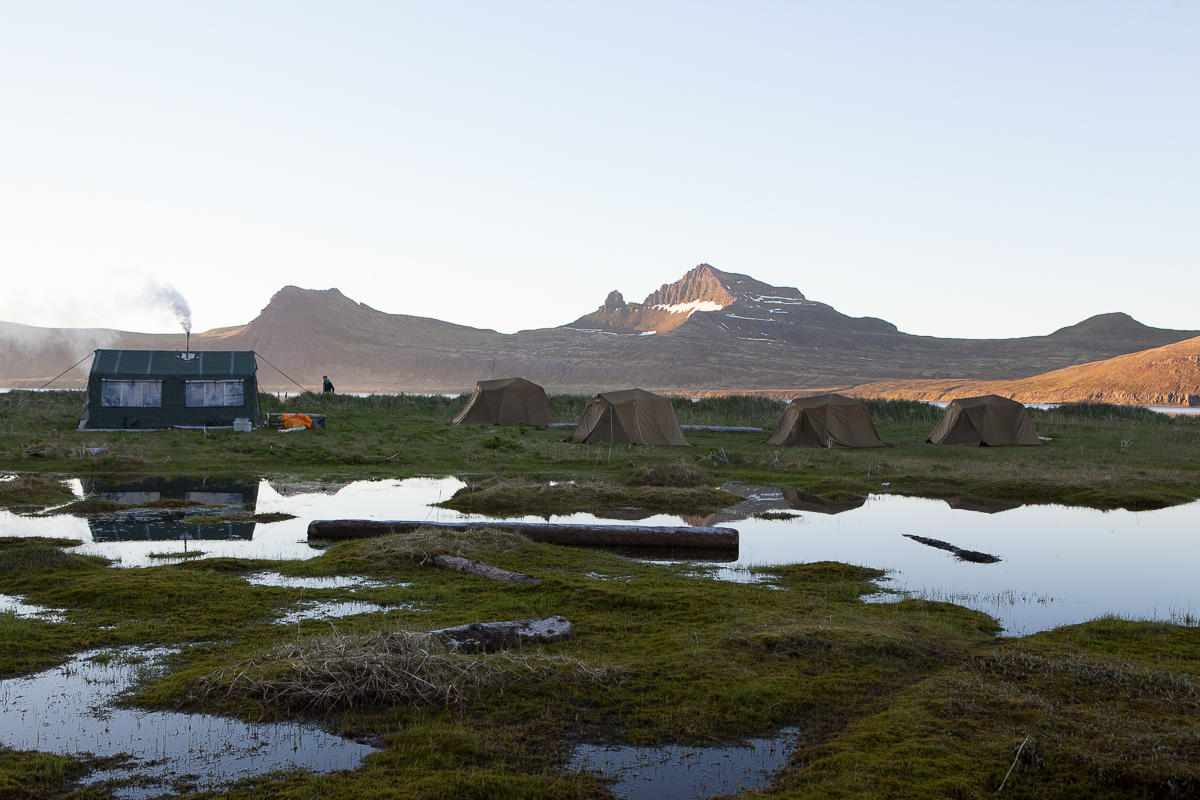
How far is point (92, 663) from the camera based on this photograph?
647 cm

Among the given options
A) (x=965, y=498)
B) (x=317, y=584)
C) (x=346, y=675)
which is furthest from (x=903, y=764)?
(x=965, y=498)

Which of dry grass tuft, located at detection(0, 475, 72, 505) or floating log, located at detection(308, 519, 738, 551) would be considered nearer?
floating log, located at detection(308, 519, 738, 551)

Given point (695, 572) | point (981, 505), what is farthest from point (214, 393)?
point (981, 505)

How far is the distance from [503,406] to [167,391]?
39.3 ft

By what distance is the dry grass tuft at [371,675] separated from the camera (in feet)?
18.6

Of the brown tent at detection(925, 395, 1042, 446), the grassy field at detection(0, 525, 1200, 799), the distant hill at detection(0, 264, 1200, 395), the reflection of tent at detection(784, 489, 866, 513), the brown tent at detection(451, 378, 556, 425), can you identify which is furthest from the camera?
the distant hill at detection(0, 264, 1200, 395)

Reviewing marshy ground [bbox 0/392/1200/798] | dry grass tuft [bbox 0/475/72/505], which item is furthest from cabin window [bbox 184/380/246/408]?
marshy ground [bbox 0/392/1200/798]

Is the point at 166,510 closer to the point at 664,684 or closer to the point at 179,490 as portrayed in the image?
the point at 179,490

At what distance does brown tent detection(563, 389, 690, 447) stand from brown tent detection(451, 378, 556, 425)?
20.7 ft

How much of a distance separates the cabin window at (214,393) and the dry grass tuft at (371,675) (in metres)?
26.7

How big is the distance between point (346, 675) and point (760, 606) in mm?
4198

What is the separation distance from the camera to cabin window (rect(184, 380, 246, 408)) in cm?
3017

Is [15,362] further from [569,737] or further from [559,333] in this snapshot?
[569,737]

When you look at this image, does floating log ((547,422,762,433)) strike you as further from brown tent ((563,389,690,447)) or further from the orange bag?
the orange bag
